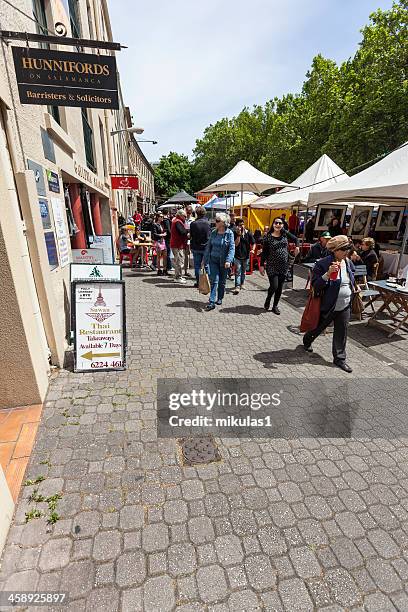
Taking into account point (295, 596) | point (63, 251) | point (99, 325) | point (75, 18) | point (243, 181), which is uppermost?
point (75, 18)

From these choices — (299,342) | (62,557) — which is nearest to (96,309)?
(62,557)

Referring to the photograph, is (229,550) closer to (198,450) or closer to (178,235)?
(198,450)

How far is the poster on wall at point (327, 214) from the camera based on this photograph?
13.0 meters

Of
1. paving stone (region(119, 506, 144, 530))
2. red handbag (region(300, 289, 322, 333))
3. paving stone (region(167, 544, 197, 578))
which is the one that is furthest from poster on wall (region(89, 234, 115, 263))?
paving stone (region(167, 544, 197, 578))

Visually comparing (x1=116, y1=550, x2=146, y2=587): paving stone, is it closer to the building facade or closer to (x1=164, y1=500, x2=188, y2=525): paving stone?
(x1=164, y1=500, x2=188, y2=525): paving stone

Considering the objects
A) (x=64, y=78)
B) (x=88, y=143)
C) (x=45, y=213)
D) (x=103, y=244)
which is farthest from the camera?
(x=88, y=143)

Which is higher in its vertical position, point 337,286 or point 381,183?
point 381,183

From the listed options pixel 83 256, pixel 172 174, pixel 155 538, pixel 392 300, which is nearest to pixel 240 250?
pixel 392 300

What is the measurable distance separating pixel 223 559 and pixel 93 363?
2.79 m

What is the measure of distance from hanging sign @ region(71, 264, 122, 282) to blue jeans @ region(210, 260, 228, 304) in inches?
89.7

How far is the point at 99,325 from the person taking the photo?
161 inches

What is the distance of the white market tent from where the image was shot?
19.9 feet

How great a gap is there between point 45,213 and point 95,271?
1.07 meters

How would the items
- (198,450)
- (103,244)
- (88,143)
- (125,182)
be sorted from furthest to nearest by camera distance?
(125,182), (88,143), (103,244), (198,450)
